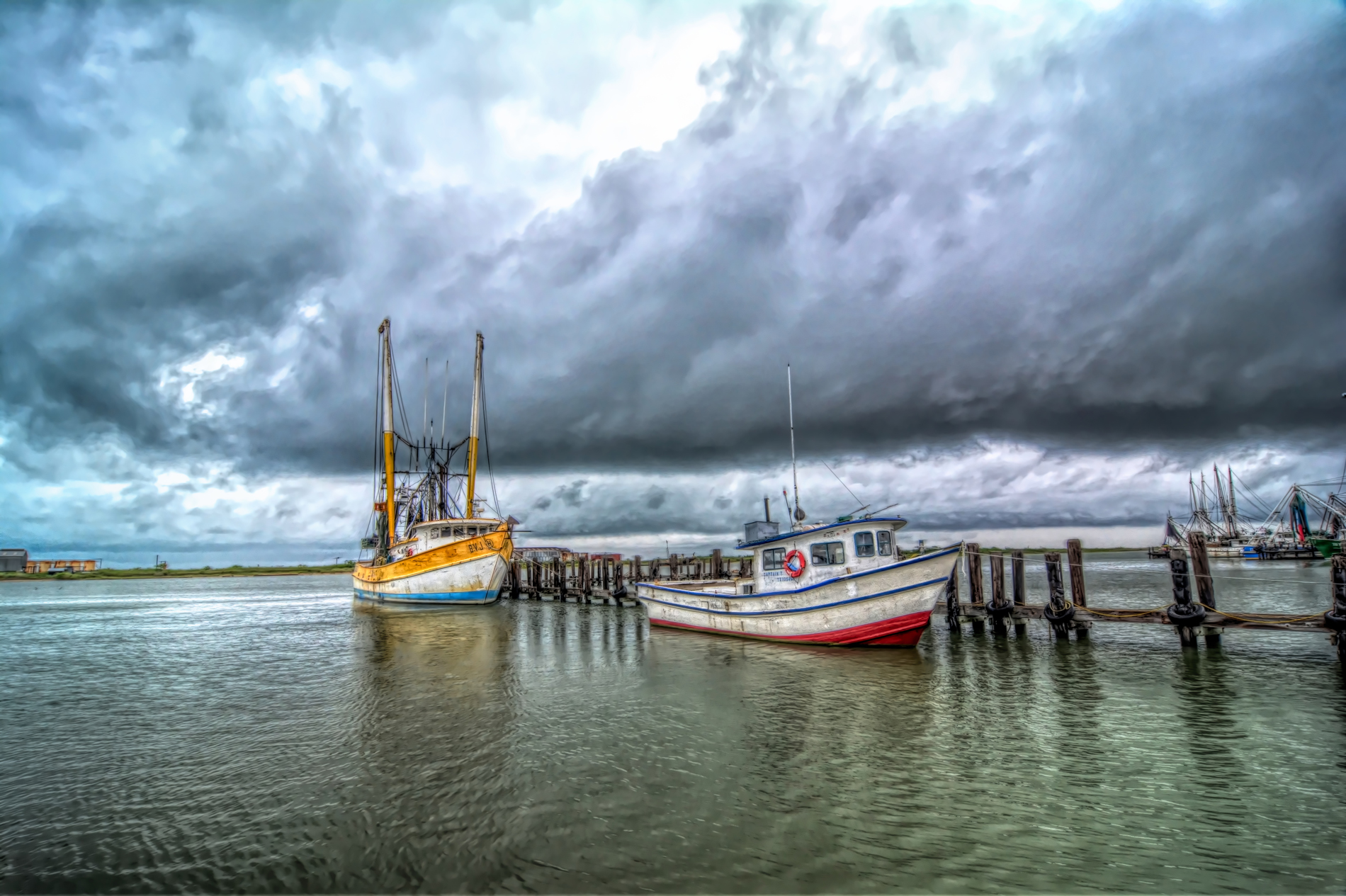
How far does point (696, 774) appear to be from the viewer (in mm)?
8703

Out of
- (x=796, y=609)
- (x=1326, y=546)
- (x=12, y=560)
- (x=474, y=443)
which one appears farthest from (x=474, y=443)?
(x=12, y=560)

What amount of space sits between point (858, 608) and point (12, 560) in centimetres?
17072

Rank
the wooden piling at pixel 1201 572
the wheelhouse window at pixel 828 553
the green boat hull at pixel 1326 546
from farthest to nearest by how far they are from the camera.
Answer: the green boat hull at pixel 1326 546, the wheelhouse window at pixel 828 553, the wooden piling at pixel 1201 572

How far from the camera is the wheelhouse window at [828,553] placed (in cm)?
1931

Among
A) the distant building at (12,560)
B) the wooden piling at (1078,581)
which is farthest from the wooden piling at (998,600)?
the distant building at (12,560)

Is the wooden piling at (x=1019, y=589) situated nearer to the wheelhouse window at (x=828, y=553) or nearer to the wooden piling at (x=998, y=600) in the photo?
the wooden piling at (x=998, y=600)

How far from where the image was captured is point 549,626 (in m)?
A: 30.1

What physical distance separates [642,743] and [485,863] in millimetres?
4307

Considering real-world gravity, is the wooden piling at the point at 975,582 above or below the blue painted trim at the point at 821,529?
below

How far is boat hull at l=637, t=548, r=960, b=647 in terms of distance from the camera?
59.2ft

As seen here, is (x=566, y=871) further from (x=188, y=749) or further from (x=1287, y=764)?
(x=1287, y=764)

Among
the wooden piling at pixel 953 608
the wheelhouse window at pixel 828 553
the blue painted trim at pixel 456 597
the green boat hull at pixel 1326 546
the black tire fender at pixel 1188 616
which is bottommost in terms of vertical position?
the green boat hull at pixel 1326 546

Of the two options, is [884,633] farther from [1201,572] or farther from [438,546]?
[438,546]

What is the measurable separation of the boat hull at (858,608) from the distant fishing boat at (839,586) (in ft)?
0.07
